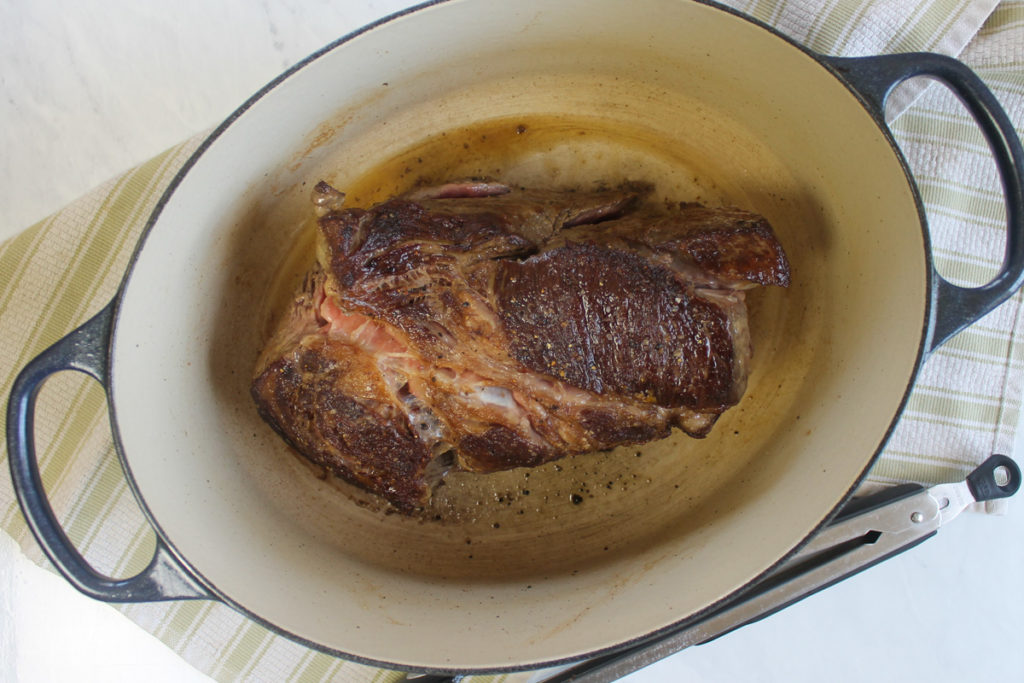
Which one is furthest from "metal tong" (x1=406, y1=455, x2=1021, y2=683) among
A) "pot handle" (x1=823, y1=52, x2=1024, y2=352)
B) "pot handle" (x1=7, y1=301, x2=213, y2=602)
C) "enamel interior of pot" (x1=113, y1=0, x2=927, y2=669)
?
"pot handle" (x1=7, y1=301, x2=213, y2=602)

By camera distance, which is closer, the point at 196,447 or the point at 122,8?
the point at 196,447

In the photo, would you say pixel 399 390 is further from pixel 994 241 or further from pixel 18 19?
pixel 18 19

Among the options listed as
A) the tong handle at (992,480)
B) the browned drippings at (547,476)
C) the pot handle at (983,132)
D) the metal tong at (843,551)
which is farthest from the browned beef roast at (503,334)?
the tong handle at (992,480)

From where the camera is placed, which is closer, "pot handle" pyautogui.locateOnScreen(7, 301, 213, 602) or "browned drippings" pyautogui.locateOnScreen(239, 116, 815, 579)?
"pot handle" pyautogui.locateOnScreen(7, 301, 213, 602)

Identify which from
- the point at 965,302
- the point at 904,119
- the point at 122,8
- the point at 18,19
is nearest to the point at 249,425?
the point at 122,8

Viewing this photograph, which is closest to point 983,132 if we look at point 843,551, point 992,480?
point 992,480

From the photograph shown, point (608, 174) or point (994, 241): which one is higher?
point (608, 174)

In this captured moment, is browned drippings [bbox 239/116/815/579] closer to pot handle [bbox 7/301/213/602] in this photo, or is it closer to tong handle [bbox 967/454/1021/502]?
pot handle [bbox 7/301/213/602]
